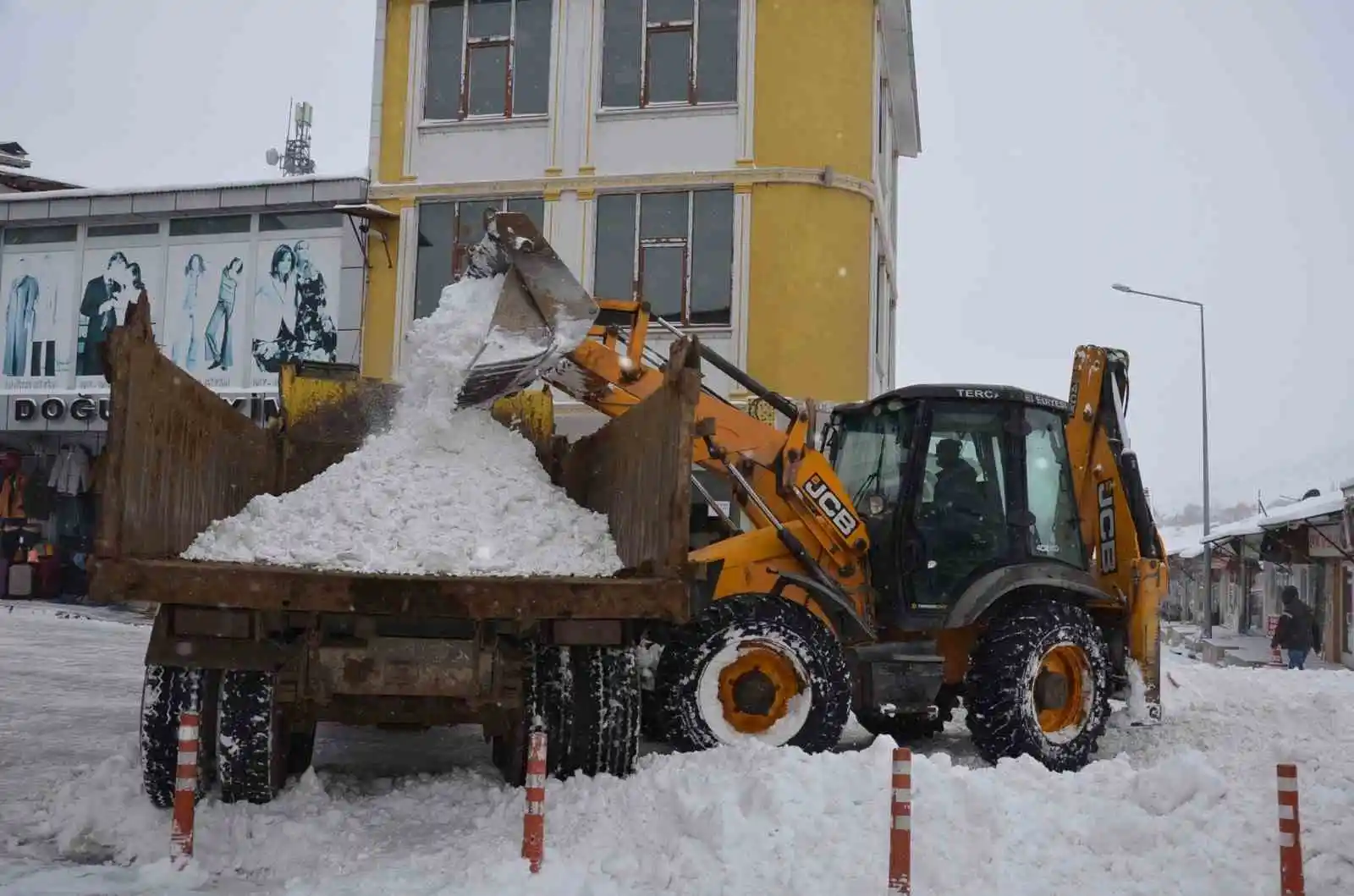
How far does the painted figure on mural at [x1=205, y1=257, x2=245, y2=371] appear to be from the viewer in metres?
20.0

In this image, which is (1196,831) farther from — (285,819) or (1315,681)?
(1315,681)

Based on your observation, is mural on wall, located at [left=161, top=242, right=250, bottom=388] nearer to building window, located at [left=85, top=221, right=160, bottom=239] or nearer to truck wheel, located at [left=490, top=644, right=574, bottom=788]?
building window, located at [left=85, top=221, right=160, bottom=239]

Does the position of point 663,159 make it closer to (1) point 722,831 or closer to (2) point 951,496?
(2) point 951,496

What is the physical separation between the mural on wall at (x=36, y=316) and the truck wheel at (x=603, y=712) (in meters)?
17.5

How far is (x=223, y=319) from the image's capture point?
792 inches

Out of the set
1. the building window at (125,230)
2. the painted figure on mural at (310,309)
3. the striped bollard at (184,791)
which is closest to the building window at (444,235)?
the painted figure on mural at (310,309)

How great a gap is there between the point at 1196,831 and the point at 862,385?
1180 cm

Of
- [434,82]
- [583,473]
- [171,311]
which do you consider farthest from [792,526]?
[171,311]

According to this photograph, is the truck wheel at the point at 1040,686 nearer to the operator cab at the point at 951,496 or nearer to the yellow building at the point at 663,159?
the operator cab at the point at 951,496

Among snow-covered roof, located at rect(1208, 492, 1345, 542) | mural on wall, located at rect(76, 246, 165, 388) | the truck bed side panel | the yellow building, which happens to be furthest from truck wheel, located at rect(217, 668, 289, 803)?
snow-covered roof, located at rect(1208, 492, 1345, 542)

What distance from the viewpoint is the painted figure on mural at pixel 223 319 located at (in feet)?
65.5

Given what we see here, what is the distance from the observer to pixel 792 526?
8.62 meters

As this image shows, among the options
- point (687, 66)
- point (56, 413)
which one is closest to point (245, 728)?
point (687, 66)

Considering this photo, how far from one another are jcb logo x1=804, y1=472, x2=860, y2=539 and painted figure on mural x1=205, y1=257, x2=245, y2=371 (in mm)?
13786
